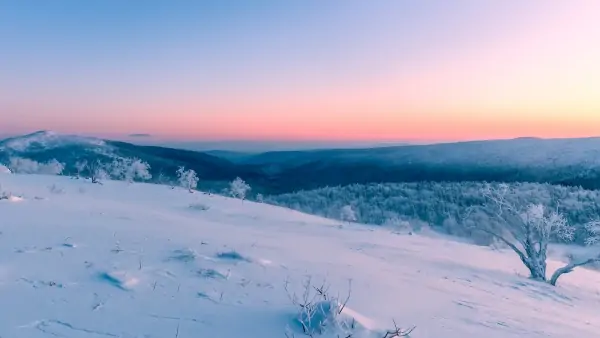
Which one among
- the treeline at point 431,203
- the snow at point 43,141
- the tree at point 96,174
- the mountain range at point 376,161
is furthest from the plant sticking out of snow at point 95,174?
the snow at point 43,141

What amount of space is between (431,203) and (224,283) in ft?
221

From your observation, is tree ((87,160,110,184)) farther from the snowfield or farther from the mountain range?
the mountain range

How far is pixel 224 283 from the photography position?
206 inches

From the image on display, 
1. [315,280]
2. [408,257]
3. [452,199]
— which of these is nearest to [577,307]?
[408,257]

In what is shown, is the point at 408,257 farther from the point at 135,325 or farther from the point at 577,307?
the point at 135,325

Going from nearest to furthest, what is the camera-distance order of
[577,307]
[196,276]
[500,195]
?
[196,276], [577,307], [500,195]

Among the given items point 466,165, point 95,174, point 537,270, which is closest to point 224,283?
point 537,270

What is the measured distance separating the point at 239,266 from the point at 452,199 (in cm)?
7026

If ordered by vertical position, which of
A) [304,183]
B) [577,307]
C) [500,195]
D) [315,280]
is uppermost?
[500,195]

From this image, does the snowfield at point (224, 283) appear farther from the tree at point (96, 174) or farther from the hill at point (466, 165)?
the hill at point (466, 165)

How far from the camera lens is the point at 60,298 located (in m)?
4.27

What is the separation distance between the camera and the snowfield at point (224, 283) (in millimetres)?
3967

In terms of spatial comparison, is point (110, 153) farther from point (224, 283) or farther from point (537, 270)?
point (224, 283)

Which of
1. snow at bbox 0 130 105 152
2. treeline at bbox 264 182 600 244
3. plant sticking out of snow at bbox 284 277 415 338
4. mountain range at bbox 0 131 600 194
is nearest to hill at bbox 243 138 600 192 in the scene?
mountain range at bbox 0 131 600 194
